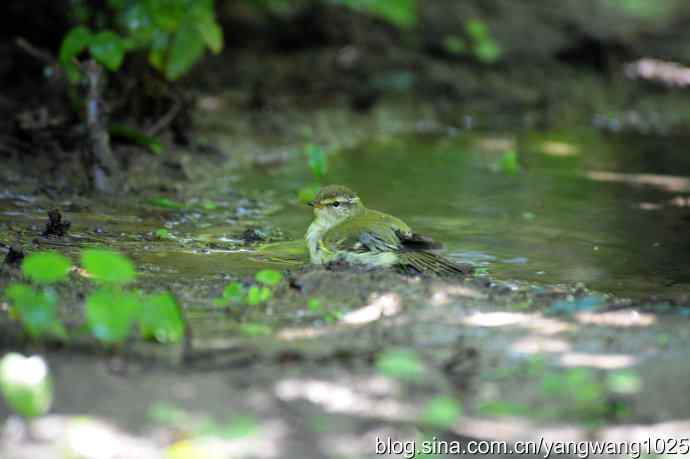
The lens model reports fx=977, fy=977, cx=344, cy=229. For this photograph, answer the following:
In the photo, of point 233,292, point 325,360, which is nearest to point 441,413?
point 325,360

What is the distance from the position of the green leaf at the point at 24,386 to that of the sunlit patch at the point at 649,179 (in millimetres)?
7532

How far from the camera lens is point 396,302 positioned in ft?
16.7

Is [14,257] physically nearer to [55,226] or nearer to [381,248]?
[55,226]

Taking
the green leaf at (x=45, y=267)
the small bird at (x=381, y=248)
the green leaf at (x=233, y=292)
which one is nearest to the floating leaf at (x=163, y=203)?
the small bird at (x=381, y=248)

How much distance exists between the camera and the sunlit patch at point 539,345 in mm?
4414

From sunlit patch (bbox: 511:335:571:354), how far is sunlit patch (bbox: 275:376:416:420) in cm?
73

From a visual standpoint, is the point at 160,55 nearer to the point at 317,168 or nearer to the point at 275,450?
the point at 317,168

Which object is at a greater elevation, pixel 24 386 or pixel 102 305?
pixel 102 305

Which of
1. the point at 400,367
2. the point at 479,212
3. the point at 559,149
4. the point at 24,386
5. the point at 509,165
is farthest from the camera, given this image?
the point at 559,149

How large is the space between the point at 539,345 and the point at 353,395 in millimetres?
1025

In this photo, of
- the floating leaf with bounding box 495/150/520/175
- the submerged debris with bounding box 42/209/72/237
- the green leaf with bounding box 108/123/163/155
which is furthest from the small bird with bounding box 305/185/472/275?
the floating leaf with bounding box 495/150/520/175

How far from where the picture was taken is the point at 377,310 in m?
5.01

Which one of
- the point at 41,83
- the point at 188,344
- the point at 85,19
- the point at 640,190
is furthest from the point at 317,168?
the point at 188,344

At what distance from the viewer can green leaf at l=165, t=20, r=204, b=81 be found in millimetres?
8648
